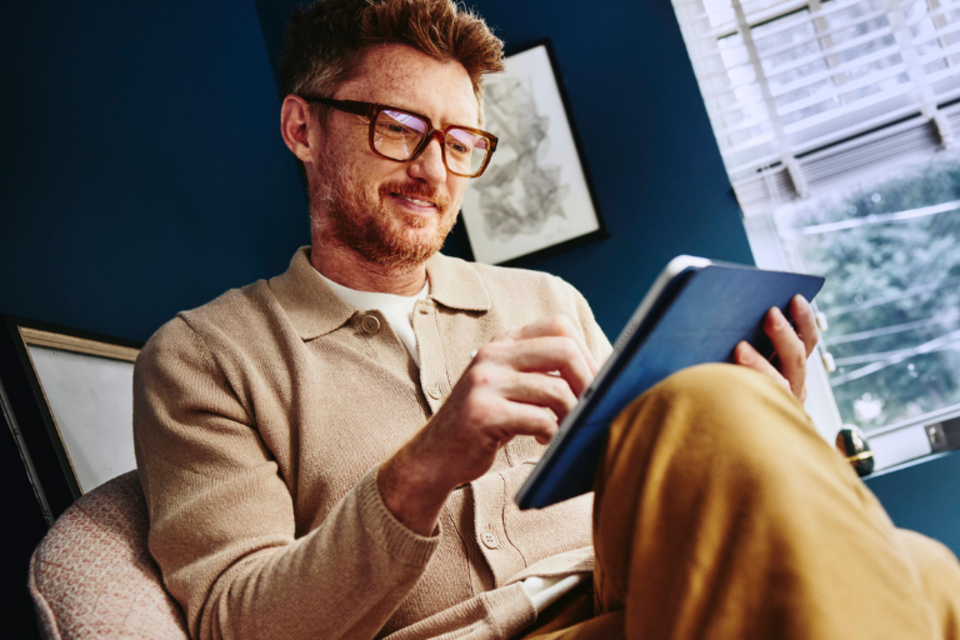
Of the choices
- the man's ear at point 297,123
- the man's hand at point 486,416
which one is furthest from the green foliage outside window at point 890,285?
the man's hand at point 486,416

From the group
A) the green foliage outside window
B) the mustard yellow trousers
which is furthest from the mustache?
the green foliage outside window

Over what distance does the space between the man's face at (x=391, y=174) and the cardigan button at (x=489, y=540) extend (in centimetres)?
55

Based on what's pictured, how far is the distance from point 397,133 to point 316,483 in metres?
0.66

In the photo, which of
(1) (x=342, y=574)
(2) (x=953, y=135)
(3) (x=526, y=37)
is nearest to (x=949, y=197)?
(2) (x=953, y=135)

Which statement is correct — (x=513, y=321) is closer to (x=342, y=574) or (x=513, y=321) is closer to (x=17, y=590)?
(x=342, y=574)

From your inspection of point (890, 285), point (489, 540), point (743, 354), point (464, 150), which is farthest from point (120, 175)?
point (890, 285)

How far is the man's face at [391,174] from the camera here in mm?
1331

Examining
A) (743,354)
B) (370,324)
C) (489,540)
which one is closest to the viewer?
(743,354)

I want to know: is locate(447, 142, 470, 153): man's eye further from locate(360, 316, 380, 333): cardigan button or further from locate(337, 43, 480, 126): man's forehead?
locate(360, 316, 380, 333): cardigan button

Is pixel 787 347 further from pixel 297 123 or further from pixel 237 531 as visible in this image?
pixel 297 123

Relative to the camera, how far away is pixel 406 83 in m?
1.35

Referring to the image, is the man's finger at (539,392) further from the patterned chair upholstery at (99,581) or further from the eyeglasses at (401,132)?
the eyeglasses at (401,132)

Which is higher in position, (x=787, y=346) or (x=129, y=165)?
(x=129, y=165)

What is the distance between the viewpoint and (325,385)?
1137mm
